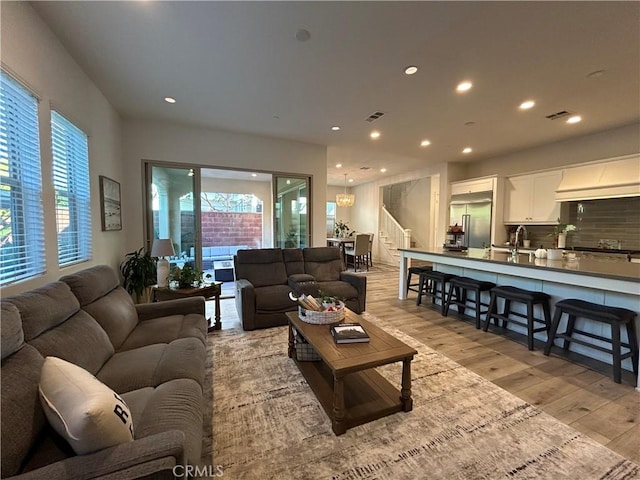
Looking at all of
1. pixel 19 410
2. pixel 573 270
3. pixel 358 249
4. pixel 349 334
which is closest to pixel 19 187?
pixel 19 410

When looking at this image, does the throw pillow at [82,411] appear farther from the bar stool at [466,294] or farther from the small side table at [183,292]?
the bar stool at [466,294]

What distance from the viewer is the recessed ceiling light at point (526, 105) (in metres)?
3.54

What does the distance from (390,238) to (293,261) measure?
5.54m

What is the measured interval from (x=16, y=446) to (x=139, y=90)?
3.64 m

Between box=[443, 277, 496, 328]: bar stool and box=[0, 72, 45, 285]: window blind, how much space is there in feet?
14.0

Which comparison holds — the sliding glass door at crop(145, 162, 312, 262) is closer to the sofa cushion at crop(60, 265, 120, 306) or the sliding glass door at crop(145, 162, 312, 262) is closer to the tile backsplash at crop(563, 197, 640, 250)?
the sofa cushion at crop(60, 265, 120, 306)

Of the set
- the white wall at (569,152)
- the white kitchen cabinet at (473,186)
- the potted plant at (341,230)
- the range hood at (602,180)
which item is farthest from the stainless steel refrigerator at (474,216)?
the potted plant at (341,230)

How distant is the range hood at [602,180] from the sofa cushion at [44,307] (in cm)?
678

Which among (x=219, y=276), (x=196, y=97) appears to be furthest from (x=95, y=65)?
(x=219, y=276)

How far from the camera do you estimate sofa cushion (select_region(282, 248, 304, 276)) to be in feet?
13.7

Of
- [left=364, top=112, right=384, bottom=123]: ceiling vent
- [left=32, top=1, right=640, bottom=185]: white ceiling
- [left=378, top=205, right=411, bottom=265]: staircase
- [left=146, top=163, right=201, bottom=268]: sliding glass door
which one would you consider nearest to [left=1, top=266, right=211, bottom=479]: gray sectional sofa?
[left=32, top=1, right=640, bottom=185]: white ceiling

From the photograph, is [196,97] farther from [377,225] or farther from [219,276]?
[377,225]

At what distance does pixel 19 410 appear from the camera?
100 centimetres

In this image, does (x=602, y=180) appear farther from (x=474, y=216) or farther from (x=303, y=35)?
(x=303, y=35)
